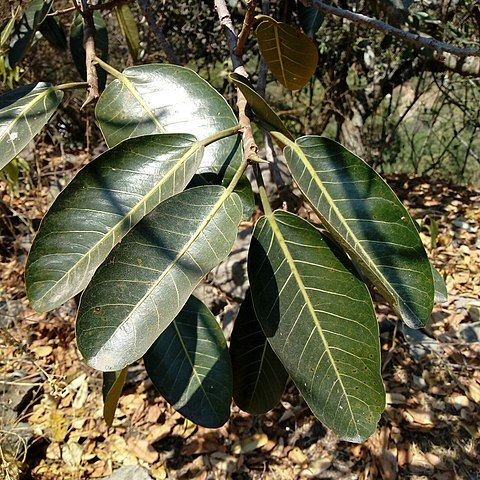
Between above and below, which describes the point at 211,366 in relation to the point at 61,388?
above

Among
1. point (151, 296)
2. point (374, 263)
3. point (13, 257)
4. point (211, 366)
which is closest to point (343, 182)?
point (374, 263)

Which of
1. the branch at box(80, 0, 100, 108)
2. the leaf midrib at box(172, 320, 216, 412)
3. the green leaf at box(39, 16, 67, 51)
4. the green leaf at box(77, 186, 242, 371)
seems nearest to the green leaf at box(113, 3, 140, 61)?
the green leaf at box(39, 16, 67, 51)

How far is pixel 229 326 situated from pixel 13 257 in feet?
3.58

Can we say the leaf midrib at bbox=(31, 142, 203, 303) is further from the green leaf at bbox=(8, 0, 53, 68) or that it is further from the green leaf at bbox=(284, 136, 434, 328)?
the green leaf at bbox=(8, 0, 53, 68)

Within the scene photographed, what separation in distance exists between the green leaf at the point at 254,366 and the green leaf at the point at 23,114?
0.38 m

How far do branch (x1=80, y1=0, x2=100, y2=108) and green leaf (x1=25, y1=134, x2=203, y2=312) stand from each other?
154 millimetres

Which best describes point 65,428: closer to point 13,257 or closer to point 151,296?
point 13,257

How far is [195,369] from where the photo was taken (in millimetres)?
812

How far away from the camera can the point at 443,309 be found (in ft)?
6.73

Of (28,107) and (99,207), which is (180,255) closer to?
(99,207)

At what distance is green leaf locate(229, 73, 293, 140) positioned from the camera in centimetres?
63

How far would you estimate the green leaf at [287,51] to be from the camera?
83 cm

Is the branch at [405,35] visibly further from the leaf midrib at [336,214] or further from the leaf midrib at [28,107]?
the leaf midrib at [28,107]

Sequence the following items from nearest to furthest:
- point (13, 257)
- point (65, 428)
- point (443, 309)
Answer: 1. point (65, 428)
2. point (443, 309)
3. point (13, 257)
